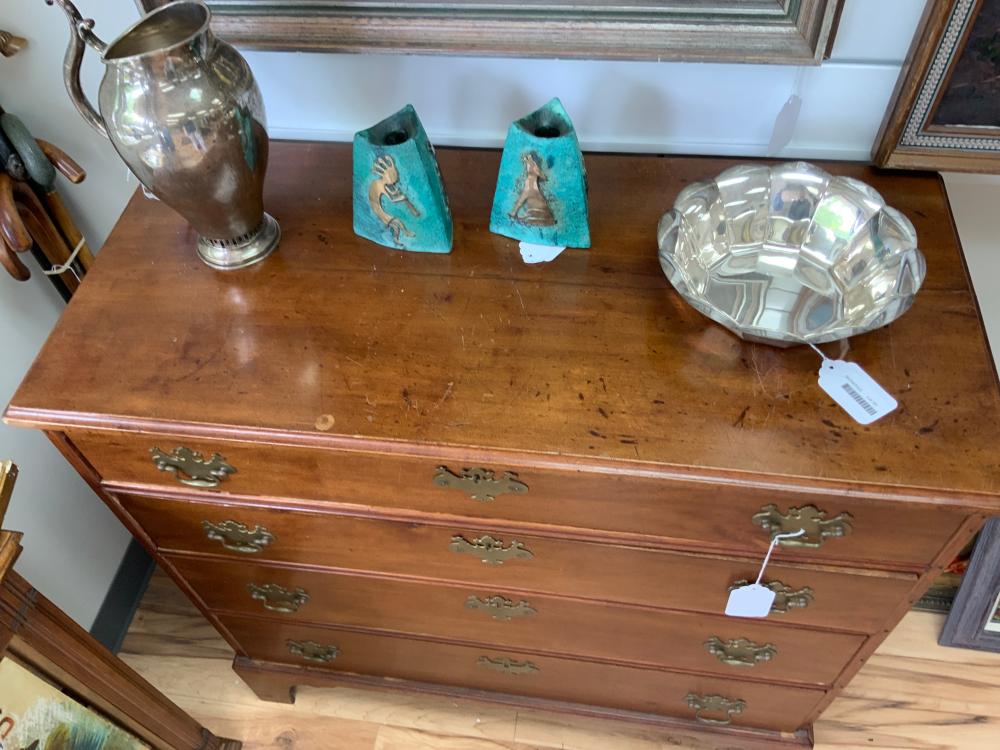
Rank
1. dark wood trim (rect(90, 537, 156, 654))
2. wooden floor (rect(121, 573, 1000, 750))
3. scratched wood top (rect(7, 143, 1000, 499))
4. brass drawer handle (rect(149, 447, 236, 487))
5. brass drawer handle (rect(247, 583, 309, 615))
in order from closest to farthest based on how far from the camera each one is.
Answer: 1. scratched wood top (rect(7, 143, 1000, 499))
2. brass drawer handle (rect(149, 447, 236, 487))
3. brass drawer handle (rect(247, 583, 309, 615))
4. wooden floor (rect(121, 573, 1000, 750))
5. dark wood trim (rect(90, 537, 156, 654))

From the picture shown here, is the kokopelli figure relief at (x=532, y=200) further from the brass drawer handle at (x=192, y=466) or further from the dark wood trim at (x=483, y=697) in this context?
the dark wood trim at (x=483, y=697)

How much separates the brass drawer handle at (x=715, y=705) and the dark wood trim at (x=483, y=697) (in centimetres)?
6

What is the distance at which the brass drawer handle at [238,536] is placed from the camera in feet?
3.19

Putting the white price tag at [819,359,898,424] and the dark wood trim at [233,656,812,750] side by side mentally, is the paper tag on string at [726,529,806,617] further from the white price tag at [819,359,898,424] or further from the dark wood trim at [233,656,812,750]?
the dark wood trim at [233,656,812,750]

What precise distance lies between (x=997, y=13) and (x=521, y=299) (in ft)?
1.85

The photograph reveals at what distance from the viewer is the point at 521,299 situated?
863mm

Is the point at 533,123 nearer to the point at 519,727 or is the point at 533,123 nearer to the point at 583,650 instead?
the point at 583,650

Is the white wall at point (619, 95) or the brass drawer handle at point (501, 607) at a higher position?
the white wall at point (619, 95)

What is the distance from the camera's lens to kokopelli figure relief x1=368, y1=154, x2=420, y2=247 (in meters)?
0.84

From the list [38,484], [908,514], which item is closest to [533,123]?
[908,514]

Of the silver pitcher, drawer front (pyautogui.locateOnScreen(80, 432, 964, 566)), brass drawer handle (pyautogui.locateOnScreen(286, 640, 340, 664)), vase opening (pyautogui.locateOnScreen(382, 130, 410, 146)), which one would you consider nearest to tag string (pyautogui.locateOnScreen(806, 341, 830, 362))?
drawer front (pyautogui.locateOnScreen(80, 432, 964, 566))

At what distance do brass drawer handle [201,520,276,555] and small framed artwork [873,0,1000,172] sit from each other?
874mm

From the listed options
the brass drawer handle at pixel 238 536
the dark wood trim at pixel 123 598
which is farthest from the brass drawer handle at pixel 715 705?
the dark wood trim at pixel 123 598

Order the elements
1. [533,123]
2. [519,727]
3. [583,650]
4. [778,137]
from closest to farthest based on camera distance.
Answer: [533,123], [778,137], [583,650], [519,727]
